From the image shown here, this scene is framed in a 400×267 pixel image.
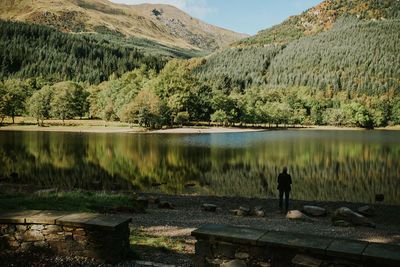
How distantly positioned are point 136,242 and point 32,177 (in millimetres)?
22311

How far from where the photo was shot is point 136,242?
27.7 ft

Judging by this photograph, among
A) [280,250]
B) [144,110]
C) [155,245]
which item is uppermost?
[144,110]

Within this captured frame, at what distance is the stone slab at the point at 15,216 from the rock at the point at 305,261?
5.78m

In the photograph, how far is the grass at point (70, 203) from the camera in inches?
470

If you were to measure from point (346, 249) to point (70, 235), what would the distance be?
5514 millimetres

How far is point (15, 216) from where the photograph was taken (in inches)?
281

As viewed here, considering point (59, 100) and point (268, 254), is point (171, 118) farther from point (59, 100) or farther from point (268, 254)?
point (268, 254)

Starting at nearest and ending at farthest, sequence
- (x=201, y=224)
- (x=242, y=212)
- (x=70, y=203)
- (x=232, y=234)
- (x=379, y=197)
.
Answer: (x=232, y=234), (x=201, y=224), (x=70, y=203), (x=242, y=212), (x=379, y=197)

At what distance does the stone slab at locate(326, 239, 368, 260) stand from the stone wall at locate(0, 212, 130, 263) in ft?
14.0

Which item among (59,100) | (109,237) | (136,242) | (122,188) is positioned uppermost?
(59,100)

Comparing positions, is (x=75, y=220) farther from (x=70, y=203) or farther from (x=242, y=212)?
(x=242, y=212)

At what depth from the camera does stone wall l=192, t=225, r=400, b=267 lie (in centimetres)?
496

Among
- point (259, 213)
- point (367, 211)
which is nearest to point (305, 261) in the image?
point (259, 213)

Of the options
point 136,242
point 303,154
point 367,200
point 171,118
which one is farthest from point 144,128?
point 136,242
